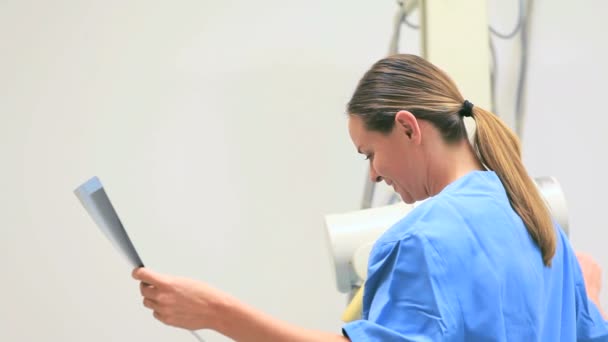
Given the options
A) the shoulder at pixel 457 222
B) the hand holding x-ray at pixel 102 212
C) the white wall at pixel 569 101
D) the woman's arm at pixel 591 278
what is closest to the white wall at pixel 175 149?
the white wall at pixel 569 101

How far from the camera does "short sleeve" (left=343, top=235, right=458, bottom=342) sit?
2.61 ft

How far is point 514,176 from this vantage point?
0.97 metres

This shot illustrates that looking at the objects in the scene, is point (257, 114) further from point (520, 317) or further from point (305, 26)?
point (520, 317)

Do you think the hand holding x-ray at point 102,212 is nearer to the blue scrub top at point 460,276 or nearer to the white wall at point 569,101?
the blue scrub top at point 460,276

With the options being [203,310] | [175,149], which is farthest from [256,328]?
[175,149]

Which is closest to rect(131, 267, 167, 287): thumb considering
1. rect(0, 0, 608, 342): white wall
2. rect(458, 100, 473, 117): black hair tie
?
rect(458, 100, 473, 117): black hair tie

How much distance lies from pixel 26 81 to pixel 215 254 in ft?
2.14

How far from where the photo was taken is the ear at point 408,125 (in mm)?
927

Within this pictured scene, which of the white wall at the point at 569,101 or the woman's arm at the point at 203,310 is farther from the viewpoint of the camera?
the white wall at the point at 569,101

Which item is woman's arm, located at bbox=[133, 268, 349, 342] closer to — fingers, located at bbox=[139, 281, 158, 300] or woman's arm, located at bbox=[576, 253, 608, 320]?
fingers, located at bbox=[139, 281, 158, 300]

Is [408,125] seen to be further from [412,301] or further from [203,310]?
[203,310]

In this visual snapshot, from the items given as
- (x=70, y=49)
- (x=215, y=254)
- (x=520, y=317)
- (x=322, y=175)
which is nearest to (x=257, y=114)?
(x=322, y=175)

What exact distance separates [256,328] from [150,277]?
0.16 metres

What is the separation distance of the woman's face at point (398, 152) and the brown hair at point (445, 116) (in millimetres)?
14
